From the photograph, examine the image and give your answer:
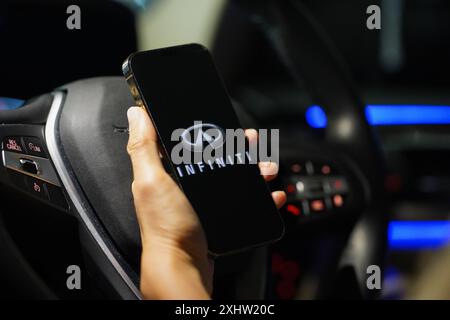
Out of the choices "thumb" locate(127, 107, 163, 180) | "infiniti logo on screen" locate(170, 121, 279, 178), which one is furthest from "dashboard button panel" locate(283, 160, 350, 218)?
"thumb" locate(127, 107, 163, 180)

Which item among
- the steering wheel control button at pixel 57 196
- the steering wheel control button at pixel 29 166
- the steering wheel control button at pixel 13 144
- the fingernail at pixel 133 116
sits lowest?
the steering wheel control button at pixel 57 196

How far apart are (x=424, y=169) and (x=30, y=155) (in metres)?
2.12

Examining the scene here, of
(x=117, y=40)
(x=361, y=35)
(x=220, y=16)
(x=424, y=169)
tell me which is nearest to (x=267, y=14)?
(x=220, y=16)

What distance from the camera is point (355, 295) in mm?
869

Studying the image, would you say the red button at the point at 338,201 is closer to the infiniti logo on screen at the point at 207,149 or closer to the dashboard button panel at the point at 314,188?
the dashboard button panel at the point at 314,188

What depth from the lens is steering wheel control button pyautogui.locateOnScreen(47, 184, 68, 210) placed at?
0.67 meters

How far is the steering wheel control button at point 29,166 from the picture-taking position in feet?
2.30

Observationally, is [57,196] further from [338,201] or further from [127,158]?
[338,201]

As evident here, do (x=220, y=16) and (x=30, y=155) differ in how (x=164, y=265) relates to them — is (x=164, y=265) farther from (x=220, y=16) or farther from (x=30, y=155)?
(x=220, y=16)

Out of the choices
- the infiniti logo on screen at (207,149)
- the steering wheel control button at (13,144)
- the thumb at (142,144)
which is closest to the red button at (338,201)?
the infiniti logo on screen at (207,149)

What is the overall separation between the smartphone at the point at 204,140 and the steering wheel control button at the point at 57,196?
0.11 meters

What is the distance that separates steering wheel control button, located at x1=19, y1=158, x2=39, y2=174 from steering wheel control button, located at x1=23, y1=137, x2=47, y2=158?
0.01 m

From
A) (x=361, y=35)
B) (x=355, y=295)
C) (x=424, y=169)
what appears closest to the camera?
(x=355, y=295)

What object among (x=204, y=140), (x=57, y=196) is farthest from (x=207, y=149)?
(x=57, y=196)
